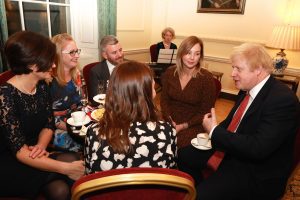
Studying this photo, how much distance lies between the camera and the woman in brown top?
2148mm

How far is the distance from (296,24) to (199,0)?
183 centimetres

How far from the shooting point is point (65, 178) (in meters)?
1.35

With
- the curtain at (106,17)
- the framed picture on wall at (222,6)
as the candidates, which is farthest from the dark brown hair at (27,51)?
the framed picture on wall at (222,6)

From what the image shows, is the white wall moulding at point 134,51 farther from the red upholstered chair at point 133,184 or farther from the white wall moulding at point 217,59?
the red upholstered chair at point 133,184

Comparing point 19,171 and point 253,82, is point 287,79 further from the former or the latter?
point 19,171

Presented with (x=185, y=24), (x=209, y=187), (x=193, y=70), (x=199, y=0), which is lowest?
(x=209, y=187)

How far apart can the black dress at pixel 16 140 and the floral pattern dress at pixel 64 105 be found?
359mm

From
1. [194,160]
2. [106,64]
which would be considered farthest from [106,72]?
[194,160]

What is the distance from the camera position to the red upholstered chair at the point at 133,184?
27.2 inches

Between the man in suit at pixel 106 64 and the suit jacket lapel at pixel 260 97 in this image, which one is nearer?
the suit jacket lapel at pixel 260 97

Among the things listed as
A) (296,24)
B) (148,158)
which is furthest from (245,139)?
(296,24)

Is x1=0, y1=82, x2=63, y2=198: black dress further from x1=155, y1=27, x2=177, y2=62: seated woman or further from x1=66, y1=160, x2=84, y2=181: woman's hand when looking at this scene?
x1=155, y1=27, x2=177, y2=62: seated woman

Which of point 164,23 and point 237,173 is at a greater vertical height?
point 164,23

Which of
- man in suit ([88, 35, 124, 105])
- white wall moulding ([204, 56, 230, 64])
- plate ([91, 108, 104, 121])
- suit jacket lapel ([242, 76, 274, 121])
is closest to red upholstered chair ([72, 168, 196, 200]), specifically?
suit jacket lapel ([242, 76, 274, 121])
